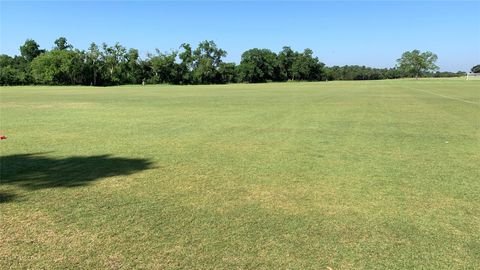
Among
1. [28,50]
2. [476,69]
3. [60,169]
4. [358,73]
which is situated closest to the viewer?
[60,169]

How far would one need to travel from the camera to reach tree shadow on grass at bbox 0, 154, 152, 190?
19.4 feet

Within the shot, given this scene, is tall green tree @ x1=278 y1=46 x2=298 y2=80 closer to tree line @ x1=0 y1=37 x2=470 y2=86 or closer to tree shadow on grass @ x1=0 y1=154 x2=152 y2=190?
tree line @ x1=0 y1=37 x2=470 y2=86

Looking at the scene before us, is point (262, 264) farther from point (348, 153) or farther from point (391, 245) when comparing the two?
point (348, 153)

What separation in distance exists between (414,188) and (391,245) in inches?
85.5

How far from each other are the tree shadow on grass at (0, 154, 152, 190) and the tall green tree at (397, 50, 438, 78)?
15901 cm

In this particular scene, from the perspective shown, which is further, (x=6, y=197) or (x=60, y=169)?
(x=60, y=169)

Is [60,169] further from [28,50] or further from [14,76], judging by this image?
[28,50]

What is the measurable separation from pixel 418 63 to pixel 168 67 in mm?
98214

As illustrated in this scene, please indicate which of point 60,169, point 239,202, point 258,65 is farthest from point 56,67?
point 239,202

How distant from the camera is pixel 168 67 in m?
99.1

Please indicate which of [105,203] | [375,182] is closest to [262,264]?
[105,203]

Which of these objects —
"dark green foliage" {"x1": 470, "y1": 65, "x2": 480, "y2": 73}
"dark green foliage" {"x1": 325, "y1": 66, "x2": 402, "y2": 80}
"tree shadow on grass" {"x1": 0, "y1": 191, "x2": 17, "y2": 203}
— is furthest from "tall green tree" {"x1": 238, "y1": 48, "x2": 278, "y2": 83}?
"tree shadow on grass" {"x1": 0, "y1": 191, "x2": 17, "y2": 203}

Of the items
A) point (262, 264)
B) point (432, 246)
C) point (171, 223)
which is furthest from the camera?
point (171, 223)

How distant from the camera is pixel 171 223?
4312 millimetres
